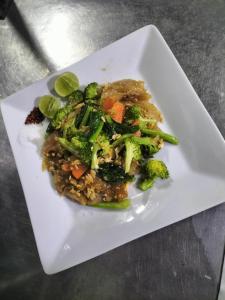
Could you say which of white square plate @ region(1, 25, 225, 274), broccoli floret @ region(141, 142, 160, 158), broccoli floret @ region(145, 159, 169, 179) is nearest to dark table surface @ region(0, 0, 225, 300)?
white square plate @ region(1, 25, 225, 274)

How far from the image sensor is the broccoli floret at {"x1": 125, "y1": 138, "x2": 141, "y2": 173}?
81.7 inches

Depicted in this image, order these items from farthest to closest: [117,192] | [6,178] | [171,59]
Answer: [6,178]
[171,59]
[117,192]

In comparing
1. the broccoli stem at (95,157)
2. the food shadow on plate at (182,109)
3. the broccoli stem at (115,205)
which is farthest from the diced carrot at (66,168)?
the food shadow on plate at (182,109)

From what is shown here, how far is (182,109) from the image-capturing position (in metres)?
2.20

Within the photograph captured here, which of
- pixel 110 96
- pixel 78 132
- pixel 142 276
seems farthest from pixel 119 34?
pixel 142 276

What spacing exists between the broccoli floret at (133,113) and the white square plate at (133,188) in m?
0.21

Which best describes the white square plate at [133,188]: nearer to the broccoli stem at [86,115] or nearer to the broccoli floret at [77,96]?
the broccoli floret at [77,96]

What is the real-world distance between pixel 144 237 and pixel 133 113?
2.54ft

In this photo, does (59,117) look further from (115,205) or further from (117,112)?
(115,205)

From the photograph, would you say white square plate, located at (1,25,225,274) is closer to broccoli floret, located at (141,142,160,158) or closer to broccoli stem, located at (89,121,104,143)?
broccoli floret, located at (141,142,160,158)

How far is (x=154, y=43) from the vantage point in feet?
7.55

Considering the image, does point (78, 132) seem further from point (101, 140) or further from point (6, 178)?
Result: point (6, 178)

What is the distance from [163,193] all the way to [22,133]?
0.95 meters

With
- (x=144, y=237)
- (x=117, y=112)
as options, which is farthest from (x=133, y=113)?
(x=144, y=237)
